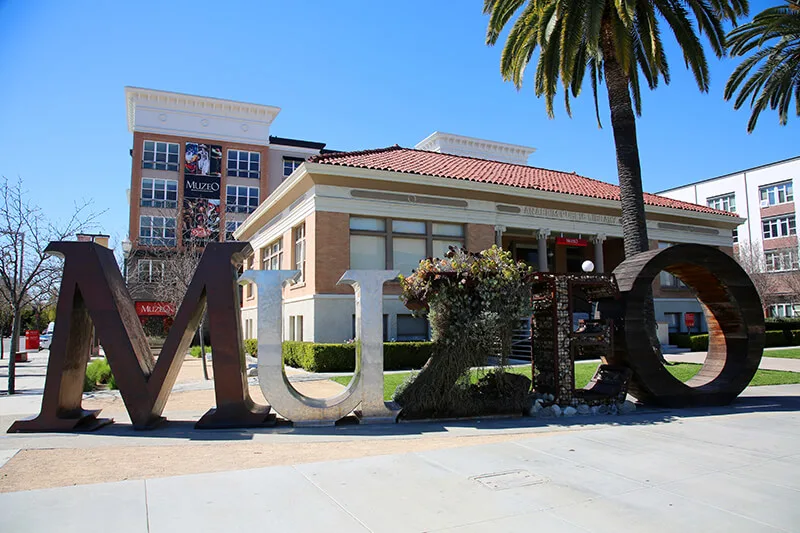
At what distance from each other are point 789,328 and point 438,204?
23651 millimetres

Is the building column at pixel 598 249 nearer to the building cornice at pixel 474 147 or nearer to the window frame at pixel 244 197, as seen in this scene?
the building cornice at pixel 474 147

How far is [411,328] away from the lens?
23516 millimetres

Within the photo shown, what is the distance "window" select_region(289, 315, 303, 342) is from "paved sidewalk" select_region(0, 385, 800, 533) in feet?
56.2

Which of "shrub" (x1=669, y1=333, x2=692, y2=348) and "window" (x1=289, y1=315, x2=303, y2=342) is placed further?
"shrub" (x1=669, y1=333, x2=692, y2=348)

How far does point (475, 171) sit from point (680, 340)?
45.8 ft

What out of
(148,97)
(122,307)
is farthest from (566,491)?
(148,97)

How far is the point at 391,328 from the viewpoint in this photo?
902 inches

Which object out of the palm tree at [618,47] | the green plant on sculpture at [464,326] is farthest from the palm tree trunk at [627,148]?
the green plant on sculpture at [464,326]

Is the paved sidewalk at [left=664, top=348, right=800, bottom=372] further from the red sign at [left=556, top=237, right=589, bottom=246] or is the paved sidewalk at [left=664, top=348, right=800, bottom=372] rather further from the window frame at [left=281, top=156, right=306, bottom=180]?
the window frame at [left=281, top=156, right=306, bottom=180]

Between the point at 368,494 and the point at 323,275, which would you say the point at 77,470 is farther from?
the point at 323,275

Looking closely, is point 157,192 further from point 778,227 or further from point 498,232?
point 778,227

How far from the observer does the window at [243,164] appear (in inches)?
2122

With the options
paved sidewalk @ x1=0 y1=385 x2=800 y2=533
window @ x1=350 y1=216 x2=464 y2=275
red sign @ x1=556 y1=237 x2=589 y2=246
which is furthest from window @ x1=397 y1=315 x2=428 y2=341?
paved sidewalk @ x1=0 y1=385 x2=800 y2=533

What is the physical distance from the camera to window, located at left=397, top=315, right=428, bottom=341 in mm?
23297
